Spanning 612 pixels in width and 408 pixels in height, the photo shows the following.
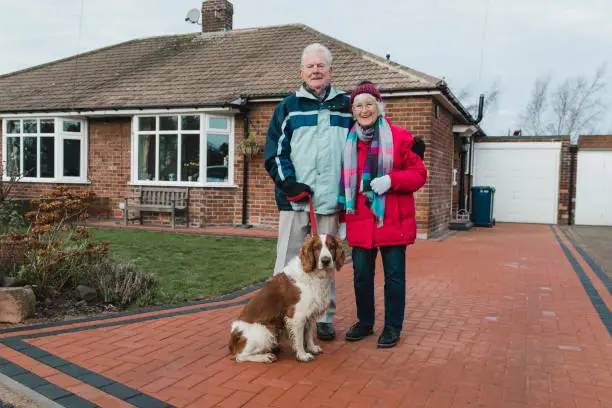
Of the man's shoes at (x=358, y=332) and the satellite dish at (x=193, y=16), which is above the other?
the satellite dish at (x=193, y=16)

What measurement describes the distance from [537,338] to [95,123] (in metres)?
13.0

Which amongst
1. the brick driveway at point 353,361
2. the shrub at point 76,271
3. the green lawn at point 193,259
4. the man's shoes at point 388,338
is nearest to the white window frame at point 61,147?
the green lawn at point 193,259

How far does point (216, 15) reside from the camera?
1680 cm

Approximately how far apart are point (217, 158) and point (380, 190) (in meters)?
9.62

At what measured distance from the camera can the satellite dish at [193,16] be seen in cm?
1731

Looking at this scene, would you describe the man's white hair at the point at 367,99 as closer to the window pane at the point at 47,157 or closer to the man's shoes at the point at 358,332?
the man's shoes at the point at 358,332

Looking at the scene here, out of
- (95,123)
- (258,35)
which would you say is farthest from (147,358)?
(258,35)

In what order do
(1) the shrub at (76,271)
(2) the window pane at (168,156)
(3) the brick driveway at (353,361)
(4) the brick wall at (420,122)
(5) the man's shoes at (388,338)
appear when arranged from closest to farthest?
(3) the brick driveway at (353,361)
(5) the man's shoes at (388,338)
(1) the shrub at (76,271)
(4) the brick wall at (420,122)
(2) the window pane at (168,156)

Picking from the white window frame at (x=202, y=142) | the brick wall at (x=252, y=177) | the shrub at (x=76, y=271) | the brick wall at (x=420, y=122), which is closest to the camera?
the shrub at (x=76, y=271)

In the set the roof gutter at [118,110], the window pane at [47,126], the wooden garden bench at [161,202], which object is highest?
the roof gutter at [118,110]

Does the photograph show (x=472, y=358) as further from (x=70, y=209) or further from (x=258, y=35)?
(x=258, y=35)

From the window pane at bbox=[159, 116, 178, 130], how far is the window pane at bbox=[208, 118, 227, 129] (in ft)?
3.28

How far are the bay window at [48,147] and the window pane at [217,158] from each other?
157 inches

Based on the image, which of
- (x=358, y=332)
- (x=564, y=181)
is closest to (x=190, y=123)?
(x=358, y=332)
